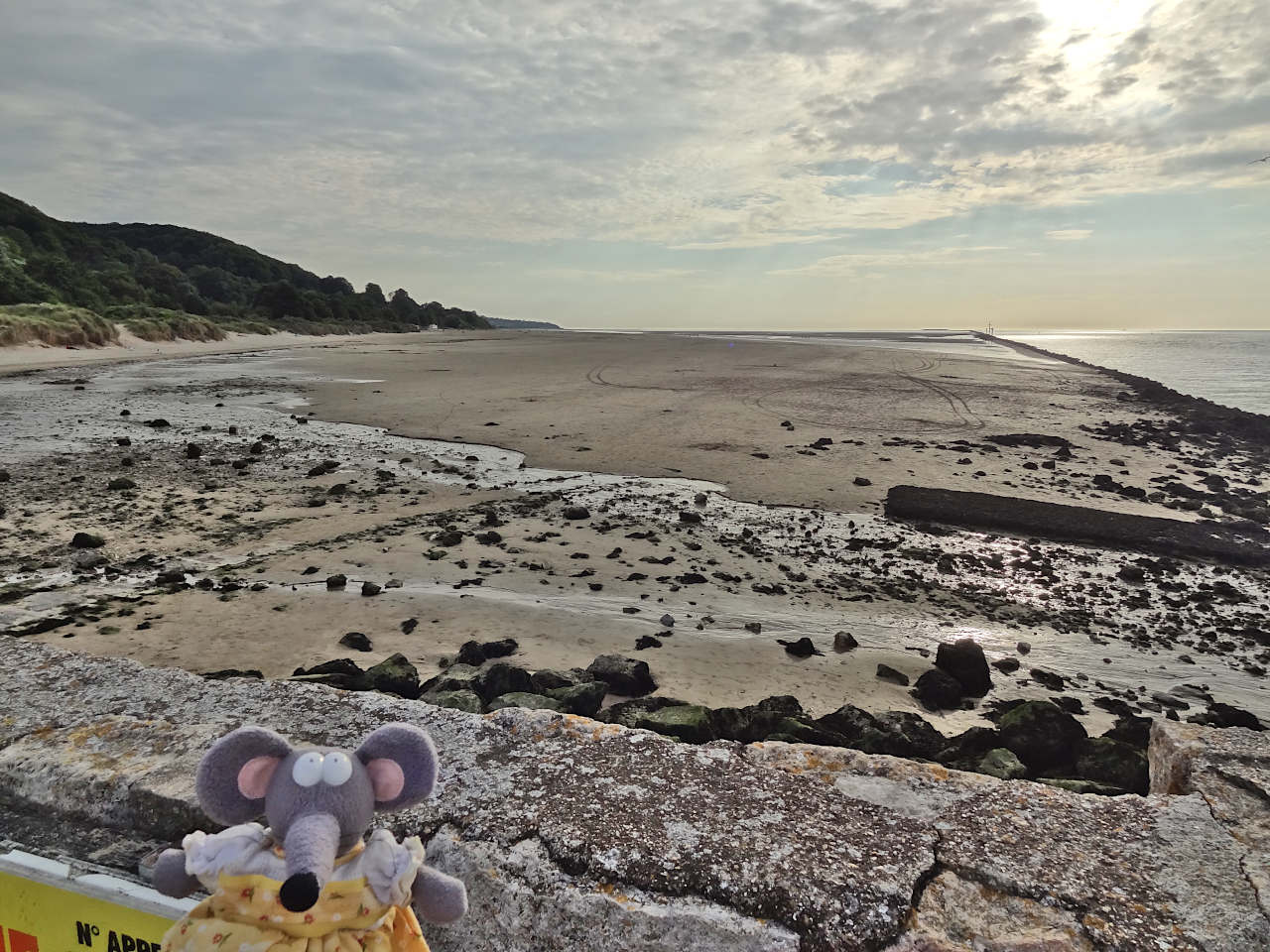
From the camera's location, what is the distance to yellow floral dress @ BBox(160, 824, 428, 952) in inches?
65.8

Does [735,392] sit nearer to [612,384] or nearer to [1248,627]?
[612,384]

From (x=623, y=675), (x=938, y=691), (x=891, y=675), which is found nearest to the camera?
(x=623, y=675)

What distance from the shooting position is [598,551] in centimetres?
861

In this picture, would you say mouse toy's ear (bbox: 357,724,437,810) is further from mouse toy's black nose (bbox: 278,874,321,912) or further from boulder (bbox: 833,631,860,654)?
boulder (bbox: 833,631,860,654)

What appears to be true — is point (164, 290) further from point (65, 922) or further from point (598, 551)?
point (65, 922)

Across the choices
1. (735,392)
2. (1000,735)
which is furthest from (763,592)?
(735,392)

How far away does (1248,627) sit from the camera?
7.26 m

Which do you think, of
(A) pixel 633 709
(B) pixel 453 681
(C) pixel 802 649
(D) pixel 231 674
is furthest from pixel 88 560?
(C) pixel 802 649

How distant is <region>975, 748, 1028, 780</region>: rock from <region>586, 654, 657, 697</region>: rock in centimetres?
225

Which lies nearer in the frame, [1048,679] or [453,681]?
[453,681]

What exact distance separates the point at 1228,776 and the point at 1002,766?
1.12m

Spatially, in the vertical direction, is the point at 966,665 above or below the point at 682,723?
below

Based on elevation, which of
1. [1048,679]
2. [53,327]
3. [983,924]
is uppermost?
[53,327]

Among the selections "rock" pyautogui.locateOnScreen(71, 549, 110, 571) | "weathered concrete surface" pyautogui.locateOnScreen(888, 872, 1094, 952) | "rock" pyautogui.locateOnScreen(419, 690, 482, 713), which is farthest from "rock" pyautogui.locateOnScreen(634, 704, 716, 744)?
"rock" pyautogui.locateOnScreen(71, 549, 110, 571)
